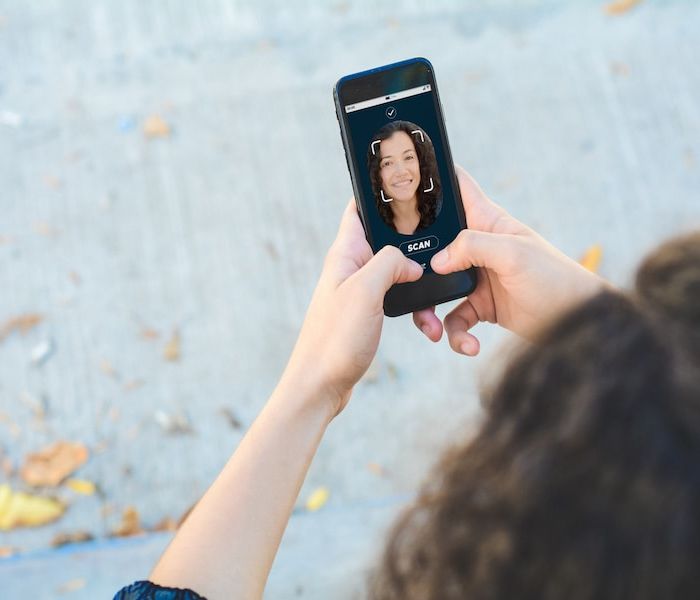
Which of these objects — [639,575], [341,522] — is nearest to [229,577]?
[639,575]

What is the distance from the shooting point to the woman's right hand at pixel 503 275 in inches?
53.9

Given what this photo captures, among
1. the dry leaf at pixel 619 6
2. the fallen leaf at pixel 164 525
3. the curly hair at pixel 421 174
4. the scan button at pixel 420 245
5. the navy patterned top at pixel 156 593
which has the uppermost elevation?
the dry leaf at pixel 619 6

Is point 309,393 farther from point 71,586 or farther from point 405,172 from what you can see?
point 71,586

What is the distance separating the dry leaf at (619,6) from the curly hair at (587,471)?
221 centimetres

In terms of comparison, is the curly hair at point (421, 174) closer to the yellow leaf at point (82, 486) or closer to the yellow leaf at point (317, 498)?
the yellow leaf at point (317, 498)

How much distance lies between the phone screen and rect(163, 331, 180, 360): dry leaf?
0.91 metres

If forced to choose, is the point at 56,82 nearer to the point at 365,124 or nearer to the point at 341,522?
the point at 365,124

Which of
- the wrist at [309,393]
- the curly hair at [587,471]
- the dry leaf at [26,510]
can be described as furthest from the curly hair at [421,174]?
the dry leaf at [26,510]

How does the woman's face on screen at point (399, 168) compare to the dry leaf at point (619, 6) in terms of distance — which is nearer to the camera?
the woman's face on screen at point (399, 168)

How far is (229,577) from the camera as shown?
1.11 metres

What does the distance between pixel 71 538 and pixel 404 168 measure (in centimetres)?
125

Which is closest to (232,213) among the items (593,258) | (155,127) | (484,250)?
(155,127)

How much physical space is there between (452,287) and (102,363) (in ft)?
3.75

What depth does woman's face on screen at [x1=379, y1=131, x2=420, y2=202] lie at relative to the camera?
158 centimetres
